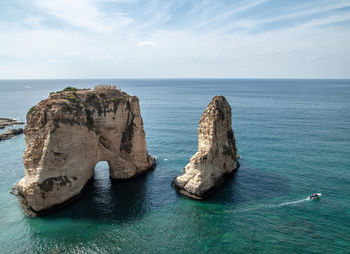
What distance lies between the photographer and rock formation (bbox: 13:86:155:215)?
3384cm

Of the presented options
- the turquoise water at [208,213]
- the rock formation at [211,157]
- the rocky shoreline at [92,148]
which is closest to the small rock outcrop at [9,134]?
the turquoise water at [208,213]

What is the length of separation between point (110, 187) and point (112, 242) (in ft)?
47.6

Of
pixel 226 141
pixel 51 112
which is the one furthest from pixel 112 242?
pixel 226 141

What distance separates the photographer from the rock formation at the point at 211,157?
1492 inches

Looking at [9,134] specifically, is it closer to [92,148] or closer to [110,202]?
[92,148]

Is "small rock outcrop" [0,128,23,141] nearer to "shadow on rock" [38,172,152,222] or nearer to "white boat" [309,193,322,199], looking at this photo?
"shadow on rock" [38,172,152,222]

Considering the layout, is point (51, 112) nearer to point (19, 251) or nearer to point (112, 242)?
point (19, 251)

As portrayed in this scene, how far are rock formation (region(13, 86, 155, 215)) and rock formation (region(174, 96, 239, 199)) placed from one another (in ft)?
38.1

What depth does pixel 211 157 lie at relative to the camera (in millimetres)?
39781

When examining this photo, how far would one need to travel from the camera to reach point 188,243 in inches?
1073

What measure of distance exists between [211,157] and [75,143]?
72.9ft

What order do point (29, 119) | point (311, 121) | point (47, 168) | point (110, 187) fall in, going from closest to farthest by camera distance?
point (47, 168)
point (29, 119)
point (110, 187)
point (311, 121)

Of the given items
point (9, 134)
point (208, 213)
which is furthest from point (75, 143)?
point (9, 134)

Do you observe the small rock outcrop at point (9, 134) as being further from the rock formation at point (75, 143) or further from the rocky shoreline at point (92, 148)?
the rock formation at point (75, 143)
